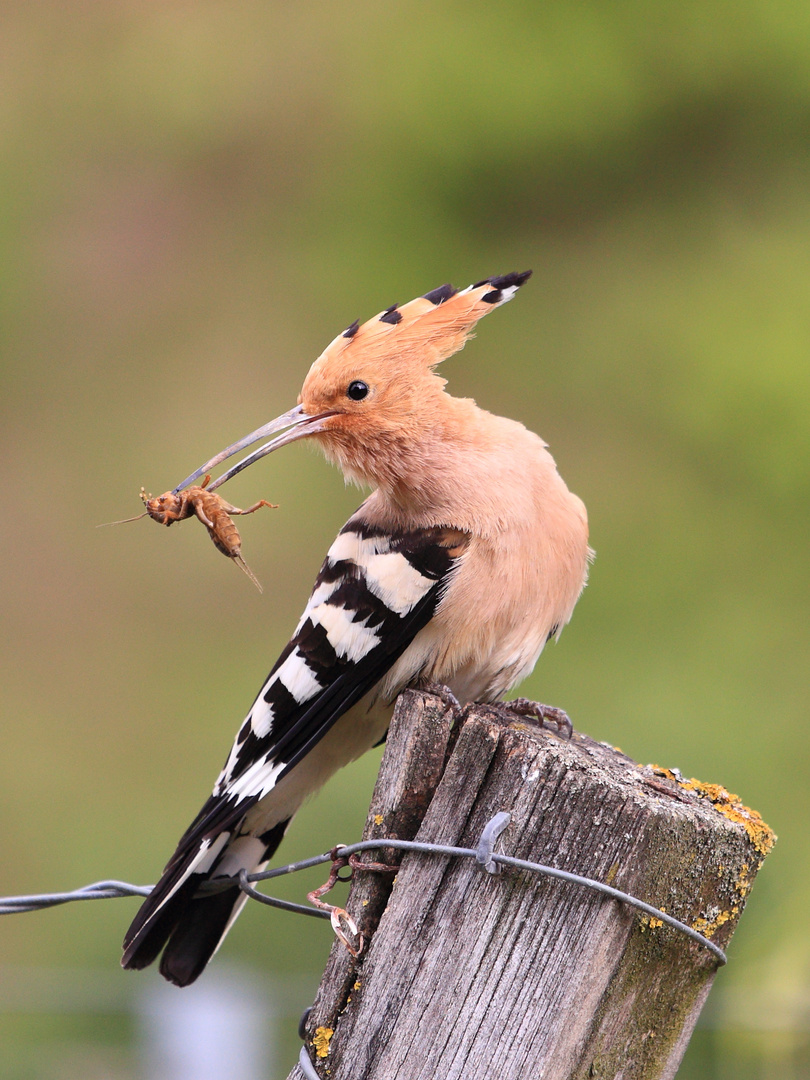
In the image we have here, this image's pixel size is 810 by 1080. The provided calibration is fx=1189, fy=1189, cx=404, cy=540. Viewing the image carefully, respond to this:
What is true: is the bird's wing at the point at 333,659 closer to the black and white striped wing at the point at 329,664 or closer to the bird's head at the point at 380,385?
the black and white striped wing at the point at 329,664

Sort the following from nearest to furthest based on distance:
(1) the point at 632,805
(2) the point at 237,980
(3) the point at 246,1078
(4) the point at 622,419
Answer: (1) the point at 632,805, (3) the point at 246,1078, (2) the point at 237,980, (4) the point at 622,419

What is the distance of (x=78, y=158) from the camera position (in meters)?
8.86

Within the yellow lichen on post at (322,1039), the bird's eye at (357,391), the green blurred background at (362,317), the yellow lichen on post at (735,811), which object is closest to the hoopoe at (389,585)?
the bird's eye at (357,391)

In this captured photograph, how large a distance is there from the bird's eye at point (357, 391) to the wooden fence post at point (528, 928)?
627mm

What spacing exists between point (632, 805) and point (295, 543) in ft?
19.2

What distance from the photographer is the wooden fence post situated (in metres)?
0.88

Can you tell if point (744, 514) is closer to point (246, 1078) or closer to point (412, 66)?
point (412, 66)

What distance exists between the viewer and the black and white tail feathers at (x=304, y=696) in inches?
51.3

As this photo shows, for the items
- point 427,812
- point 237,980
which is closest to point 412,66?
point 237,980

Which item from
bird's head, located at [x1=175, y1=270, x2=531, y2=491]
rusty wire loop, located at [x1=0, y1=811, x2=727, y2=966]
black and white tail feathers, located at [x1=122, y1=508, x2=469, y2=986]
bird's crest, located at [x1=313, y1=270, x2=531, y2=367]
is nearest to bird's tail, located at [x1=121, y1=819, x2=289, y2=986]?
black and white tail feathers, located at [x1=122, y1=508, x2=469, y2=986]

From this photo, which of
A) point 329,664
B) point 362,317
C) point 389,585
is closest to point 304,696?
point 329,664

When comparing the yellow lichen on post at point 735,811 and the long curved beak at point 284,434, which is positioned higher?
the long curved beak at point 284,434

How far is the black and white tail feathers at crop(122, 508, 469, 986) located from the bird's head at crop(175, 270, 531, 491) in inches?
5.0

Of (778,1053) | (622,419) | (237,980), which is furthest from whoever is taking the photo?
(622,419)
